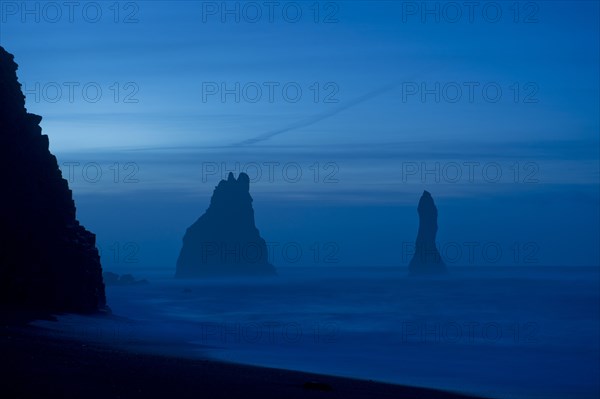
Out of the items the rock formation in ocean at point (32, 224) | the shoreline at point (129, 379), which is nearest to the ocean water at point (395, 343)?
the rock formation in ocean at point (32, 224)

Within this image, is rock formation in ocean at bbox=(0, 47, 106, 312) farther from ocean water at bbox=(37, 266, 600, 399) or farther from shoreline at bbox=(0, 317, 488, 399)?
shoreline at bbox=(0, 317, 488, 399)

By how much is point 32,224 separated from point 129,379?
72.3 ft

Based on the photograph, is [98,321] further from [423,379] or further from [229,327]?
[229,327]

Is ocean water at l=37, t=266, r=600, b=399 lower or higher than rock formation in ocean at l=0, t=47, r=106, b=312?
lower

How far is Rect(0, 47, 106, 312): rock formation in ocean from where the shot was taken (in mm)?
33125

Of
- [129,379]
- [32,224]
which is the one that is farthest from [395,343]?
[129,379]

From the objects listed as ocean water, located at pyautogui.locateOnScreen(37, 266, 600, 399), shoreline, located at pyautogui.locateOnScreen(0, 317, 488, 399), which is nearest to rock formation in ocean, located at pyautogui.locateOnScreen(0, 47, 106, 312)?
ocean water, located at pyautogui.locateOnScreen(37, 266, 600, 399)

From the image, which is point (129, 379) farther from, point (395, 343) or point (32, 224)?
point (395, 343)

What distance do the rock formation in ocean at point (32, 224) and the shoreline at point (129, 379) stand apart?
1303 cm

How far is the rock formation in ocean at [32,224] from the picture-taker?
109 ft

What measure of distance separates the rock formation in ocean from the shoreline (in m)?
13.0

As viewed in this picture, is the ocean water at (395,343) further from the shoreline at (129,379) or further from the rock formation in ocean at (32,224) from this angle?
the shoreline at (129,379)

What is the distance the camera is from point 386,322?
211ft

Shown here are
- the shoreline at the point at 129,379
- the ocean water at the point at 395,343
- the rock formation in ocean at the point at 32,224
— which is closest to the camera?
the shoreline at the point at 129,379
